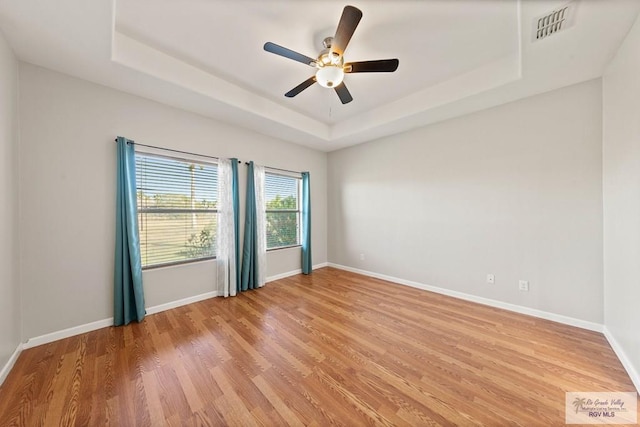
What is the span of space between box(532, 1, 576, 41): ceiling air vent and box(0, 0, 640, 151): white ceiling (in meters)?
0.04

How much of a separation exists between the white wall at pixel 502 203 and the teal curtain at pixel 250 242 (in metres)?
2.08

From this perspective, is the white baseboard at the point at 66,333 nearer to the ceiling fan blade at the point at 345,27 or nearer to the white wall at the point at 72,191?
the white wall at the point at 72,191

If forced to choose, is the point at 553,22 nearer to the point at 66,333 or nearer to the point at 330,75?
the point at 330,75

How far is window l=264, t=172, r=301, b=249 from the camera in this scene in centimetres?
409

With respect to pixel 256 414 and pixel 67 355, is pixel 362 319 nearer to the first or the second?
pixel 256 414

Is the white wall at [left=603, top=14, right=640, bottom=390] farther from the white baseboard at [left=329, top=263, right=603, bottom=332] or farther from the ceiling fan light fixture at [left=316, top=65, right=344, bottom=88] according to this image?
the ceiling fan light fixture at [left=316, top=65, right=344, bottom=88]

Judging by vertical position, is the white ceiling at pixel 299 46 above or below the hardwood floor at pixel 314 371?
above

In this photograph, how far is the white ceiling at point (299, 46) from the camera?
67.4 inches

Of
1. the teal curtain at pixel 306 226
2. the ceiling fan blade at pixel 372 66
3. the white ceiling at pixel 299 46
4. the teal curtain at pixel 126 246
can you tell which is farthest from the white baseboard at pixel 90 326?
the ceiling fan blade at pixel 372 66

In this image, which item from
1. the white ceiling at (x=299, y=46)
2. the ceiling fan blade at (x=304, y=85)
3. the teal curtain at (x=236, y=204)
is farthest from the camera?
the teal curtain at (x=236, y=204)

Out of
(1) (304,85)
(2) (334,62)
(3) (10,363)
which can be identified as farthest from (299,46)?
(3) (10,363)

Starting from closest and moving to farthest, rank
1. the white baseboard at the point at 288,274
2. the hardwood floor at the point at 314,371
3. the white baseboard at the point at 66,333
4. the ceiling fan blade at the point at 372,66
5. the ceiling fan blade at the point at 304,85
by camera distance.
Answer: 1. the hardwood floor at the point at 314,371
2. the ceiling fan blade at the point at 372,66
3. the white baseboard at the point at 66,333
4. the ceiling fan blade at the point at 304,85
5. the white baseboard at the point at 288,274

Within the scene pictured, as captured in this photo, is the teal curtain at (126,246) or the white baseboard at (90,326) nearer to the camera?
the white baseboard at (90,326)

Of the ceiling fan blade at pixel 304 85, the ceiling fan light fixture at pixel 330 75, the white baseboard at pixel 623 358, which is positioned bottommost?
the white baseboard at pixel 623 358
